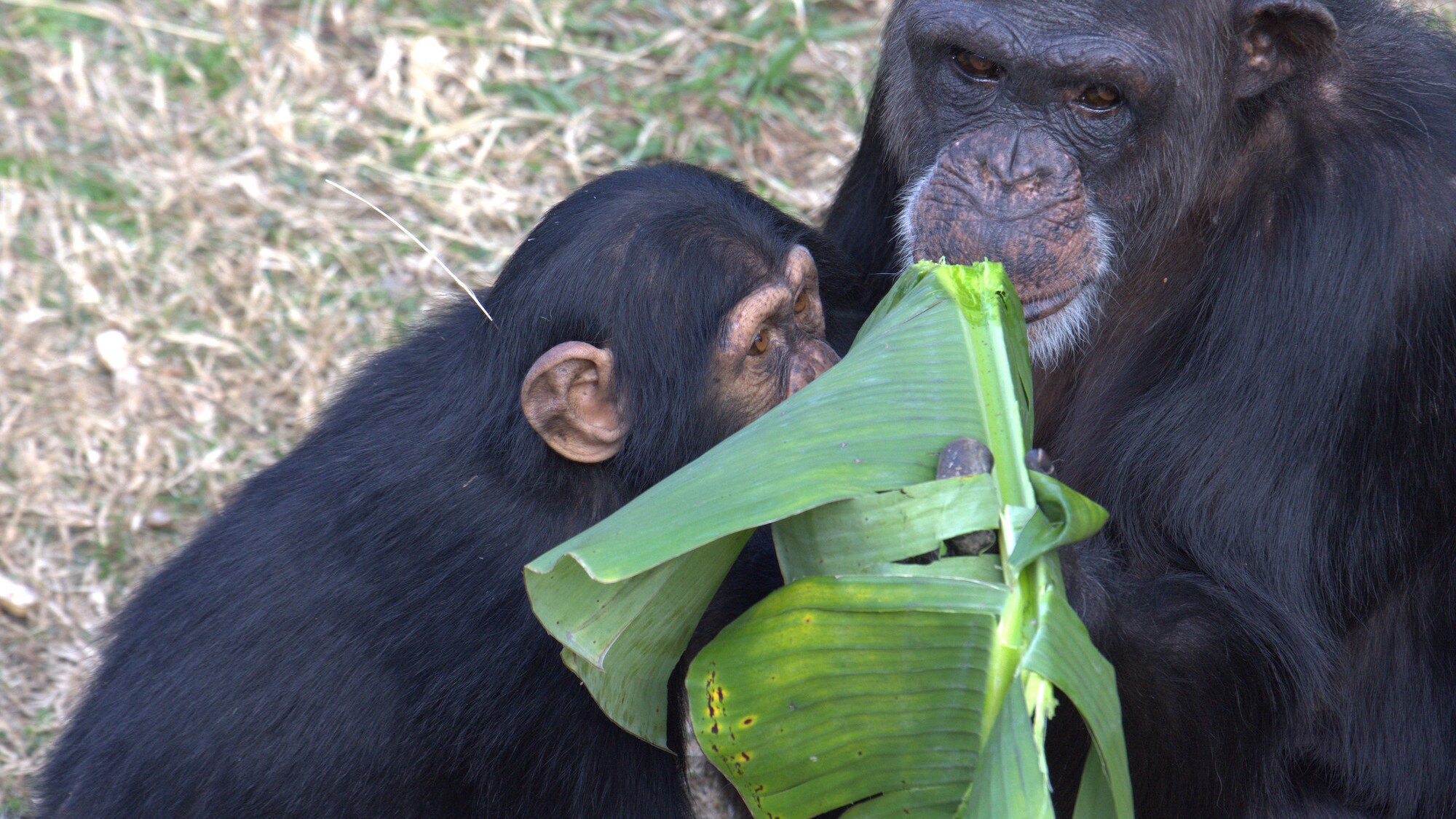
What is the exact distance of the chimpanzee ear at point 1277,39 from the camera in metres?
4.06

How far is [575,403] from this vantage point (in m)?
4.19

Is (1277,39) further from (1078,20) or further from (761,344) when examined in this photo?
(761,344)

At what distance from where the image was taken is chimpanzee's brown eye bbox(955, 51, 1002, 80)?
427cm

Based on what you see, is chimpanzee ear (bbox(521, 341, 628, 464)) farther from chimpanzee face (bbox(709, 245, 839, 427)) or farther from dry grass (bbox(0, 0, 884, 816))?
dry grass (bbox(0, 0, 884, 816))

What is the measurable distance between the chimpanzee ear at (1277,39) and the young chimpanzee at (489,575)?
4.38ft

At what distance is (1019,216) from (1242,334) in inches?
26.3

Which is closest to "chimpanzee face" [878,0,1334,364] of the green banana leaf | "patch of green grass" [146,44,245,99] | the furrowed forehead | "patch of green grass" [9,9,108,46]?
the furrowed forehead

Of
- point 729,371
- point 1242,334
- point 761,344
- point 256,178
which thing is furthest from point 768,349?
point 256,178

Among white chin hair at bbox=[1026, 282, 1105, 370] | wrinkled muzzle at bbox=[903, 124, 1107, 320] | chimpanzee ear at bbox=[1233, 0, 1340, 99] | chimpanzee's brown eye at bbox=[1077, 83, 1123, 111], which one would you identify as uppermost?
chimpanzee ear at bbox=[1233, 0, 1340, 99]

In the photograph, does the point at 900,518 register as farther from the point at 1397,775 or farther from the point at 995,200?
the point at 1397,775

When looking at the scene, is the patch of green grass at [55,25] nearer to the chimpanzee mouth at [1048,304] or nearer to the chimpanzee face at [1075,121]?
the chimpanzee face at [1075,121]

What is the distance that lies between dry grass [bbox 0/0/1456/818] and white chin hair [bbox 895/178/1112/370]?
2927 mm

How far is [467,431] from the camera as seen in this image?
434cm

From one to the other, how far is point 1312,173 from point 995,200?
33.1 inches
